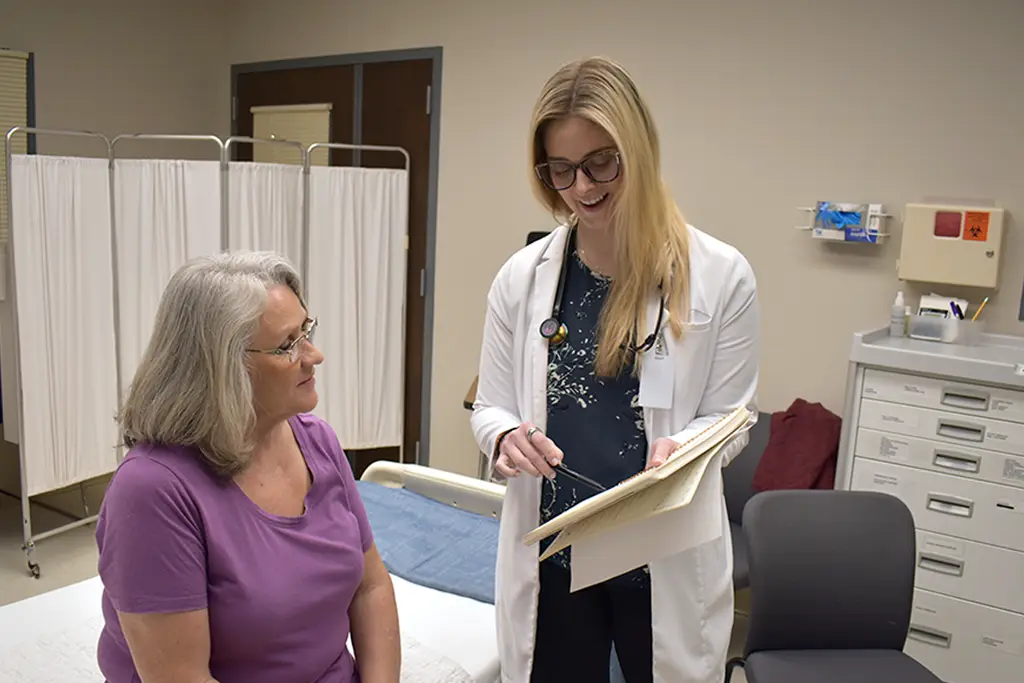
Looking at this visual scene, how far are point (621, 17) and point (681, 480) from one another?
2796 millimetres

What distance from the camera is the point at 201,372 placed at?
1201 millimetres

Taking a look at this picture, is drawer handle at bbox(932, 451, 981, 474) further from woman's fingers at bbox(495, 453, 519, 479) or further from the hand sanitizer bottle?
woman's fingers at bbox(495, 453, 519, 479)

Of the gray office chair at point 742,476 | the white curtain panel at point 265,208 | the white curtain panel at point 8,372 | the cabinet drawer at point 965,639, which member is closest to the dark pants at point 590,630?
the cabinet drawer at point 965,639

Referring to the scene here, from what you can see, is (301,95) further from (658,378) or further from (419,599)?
(658,378)

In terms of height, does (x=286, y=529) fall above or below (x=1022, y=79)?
below

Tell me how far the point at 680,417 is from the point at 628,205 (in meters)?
0.35

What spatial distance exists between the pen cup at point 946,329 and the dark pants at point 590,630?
6.13 ft

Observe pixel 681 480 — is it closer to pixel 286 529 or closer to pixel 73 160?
pixel 286 529

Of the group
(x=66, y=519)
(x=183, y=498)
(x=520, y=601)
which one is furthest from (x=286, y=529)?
(x=66, y=519)

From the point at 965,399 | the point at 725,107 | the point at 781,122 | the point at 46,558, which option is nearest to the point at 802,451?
the point at 965,399

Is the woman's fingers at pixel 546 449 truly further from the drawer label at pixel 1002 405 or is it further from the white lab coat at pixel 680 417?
the drawer label at pixel 1002 405

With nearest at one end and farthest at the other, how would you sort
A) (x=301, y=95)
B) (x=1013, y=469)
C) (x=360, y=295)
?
(x=1013, y=469), (x=360, y=295), (x=301, y=95)

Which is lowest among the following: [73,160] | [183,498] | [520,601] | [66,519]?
[66,519]

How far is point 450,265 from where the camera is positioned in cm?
412
